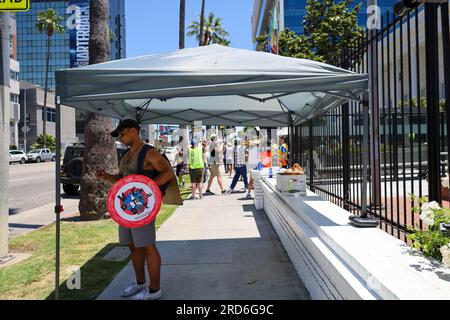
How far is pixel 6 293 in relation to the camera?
4.78 meters

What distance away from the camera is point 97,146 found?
9.56 meters

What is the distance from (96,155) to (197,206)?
125 inches

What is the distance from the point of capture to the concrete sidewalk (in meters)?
4.64

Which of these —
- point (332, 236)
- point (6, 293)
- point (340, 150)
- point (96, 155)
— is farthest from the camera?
point (96, 155)

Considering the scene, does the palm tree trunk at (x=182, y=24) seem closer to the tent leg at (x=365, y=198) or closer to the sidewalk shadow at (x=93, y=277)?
the sidewalk shadow at (x=93, y=277)

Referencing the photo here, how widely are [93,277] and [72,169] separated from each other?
10571 millimetres

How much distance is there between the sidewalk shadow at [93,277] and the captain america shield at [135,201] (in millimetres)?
1079

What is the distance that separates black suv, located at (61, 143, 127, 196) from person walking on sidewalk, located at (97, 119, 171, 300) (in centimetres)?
1124

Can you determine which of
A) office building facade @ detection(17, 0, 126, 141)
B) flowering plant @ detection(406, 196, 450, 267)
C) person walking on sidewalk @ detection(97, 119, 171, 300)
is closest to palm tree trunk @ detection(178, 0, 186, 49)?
person walking on sidewalk @ detection(97, 119, 171, 300)

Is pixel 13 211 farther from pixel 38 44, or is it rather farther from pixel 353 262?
pixel 38 44

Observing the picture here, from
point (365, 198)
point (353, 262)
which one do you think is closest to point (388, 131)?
point (365, 198)
